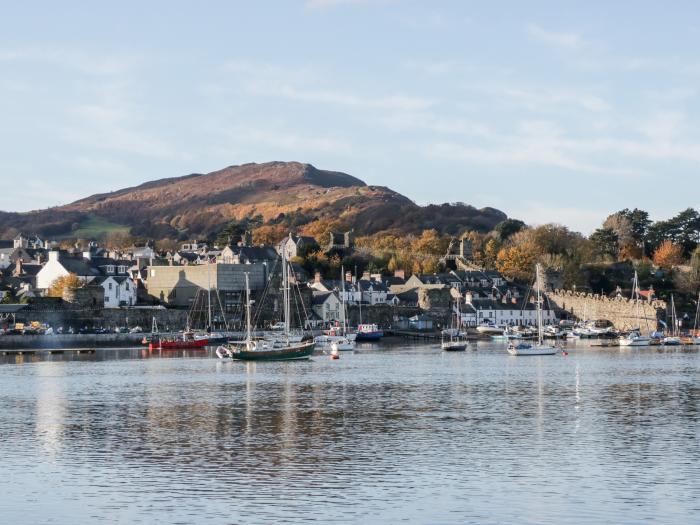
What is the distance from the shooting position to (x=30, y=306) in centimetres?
9156

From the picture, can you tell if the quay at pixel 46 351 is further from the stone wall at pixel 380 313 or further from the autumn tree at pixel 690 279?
the autumn tree at pixel 690 279

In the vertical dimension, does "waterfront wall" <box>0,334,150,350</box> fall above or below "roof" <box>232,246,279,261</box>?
below

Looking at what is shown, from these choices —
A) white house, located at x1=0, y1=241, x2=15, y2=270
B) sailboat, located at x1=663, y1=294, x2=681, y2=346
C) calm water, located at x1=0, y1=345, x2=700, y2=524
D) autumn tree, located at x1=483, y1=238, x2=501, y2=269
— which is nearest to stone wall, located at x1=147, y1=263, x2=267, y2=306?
white house, located at x1=0, y1=241, x2=15, y2=270

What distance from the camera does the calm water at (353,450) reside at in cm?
2075

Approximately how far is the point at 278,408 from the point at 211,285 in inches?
2708

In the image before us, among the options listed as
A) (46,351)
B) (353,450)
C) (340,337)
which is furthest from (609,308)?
(353,450)

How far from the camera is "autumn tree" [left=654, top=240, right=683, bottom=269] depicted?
136 metres

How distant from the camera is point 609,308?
376 ft

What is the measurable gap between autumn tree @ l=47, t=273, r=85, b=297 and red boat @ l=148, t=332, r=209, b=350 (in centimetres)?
1163

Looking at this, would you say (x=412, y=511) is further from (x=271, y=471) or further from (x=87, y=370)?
(x=87, y=370)

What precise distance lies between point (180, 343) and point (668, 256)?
234ft

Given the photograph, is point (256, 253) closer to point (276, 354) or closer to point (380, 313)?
point (380, 313)

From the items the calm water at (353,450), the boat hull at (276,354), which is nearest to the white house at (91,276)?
the boat hull at (276,354)

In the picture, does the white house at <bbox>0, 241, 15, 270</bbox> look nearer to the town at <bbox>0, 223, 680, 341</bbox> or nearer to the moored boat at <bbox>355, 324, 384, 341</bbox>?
the town at <bbox>0, 223, 680, 341</bbox>
